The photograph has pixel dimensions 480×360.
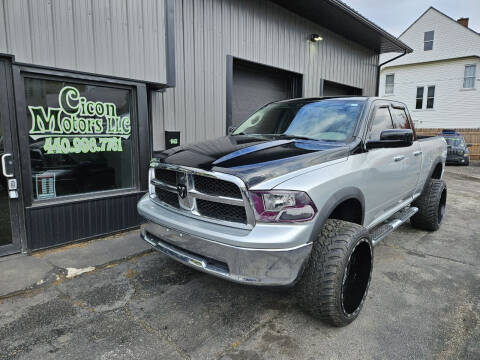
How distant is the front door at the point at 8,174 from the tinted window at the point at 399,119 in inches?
173

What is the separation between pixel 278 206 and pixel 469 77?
25.3 metres

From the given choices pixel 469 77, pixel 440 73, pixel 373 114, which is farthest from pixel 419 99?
pixel 373 114

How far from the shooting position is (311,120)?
3.38m

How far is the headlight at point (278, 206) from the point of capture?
6.92 feet

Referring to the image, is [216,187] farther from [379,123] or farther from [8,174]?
[8,174]

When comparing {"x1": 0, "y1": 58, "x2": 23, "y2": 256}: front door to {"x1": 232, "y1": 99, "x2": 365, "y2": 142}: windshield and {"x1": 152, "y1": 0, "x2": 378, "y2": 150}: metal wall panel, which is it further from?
{"x1": 232, "y1": 99, "x2": 365, "y2": 142}: windshield

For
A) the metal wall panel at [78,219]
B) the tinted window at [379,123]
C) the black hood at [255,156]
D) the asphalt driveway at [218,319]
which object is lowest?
the asphalt driveway at [218,319]

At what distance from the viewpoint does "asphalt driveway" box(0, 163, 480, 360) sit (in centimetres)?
223

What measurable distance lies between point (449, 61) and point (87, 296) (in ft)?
85.8

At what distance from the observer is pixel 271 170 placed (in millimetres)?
2201

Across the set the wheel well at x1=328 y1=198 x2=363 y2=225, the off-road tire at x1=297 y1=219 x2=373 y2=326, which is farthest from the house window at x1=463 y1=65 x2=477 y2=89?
the off-road tire at x1=297 y1=219 x2=373 y2=326

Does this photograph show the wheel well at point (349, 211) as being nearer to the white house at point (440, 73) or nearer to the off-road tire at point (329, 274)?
the off-road tire at point (329, 274)

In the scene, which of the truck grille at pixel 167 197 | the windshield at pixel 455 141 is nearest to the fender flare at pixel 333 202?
the truck grille at pixel 167 197

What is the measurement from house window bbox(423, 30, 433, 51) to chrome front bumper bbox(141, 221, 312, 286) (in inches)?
1028
